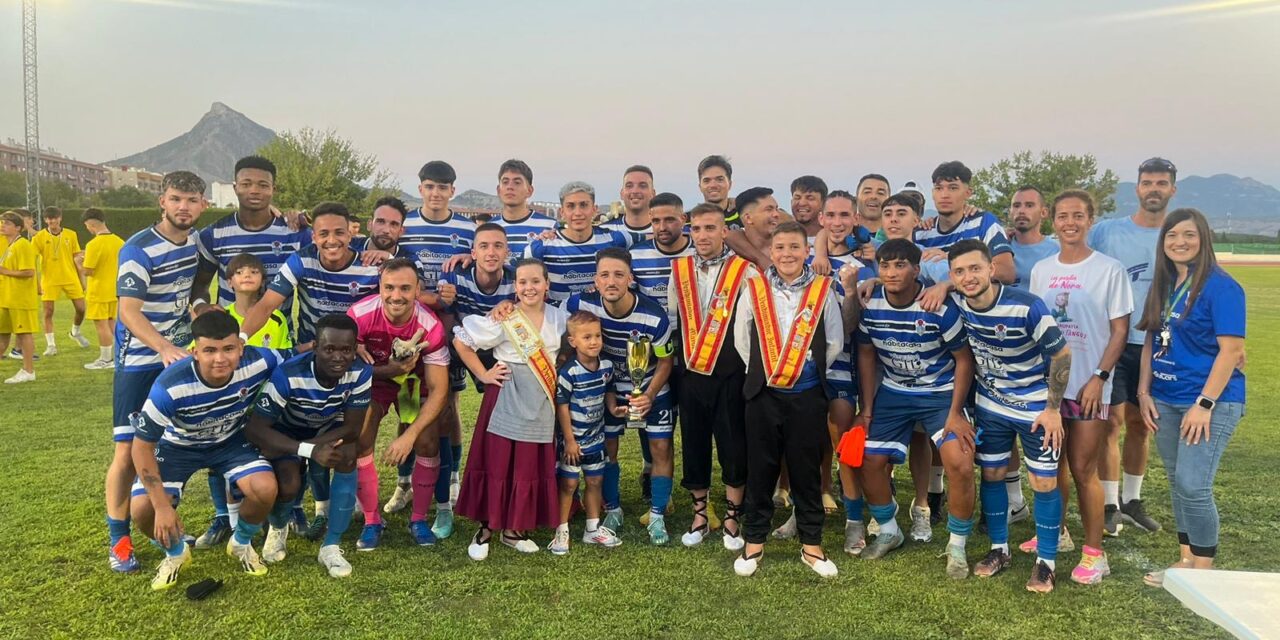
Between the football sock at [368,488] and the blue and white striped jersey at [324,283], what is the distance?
3.32 ft

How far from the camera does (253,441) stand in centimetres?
416

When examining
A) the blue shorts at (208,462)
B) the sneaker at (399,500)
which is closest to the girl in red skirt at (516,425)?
the sneaker at (399,500)

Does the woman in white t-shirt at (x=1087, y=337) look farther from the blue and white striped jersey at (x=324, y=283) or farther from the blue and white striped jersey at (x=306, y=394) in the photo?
the blue and white striped jersey at (x=324, y=283)

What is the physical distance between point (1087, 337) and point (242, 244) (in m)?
5.31

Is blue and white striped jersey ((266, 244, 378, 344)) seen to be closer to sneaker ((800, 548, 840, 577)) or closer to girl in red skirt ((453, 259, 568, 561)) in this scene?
girl in red skirt ((453, 259, 568, 561))

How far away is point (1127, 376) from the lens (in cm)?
484

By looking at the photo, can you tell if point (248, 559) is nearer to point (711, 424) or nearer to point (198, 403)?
point (198, 403)

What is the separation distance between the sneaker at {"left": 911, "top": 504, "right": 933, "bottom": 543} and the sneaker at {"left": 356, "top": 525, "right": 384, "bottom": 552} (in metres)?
3.46

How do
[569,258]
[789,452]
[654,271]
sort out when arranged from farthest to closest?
[569,258] < [654,271] < [789,452]

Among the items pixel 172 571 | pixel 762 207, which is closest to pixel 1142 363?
pixel 762 207

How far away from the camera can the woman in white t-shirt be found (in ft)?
13.3

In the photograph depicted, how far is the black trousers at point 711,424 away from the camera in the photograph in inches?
179

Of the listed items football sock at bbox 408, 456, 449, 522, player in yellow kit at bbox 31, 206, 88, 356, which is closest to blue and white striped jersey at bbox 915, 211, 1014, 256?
football sock at bbox 408, 456, 449, 522

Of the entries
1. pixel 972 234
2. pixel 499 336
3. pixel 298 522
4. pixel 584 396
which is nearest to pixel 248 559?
pixel 298 522
